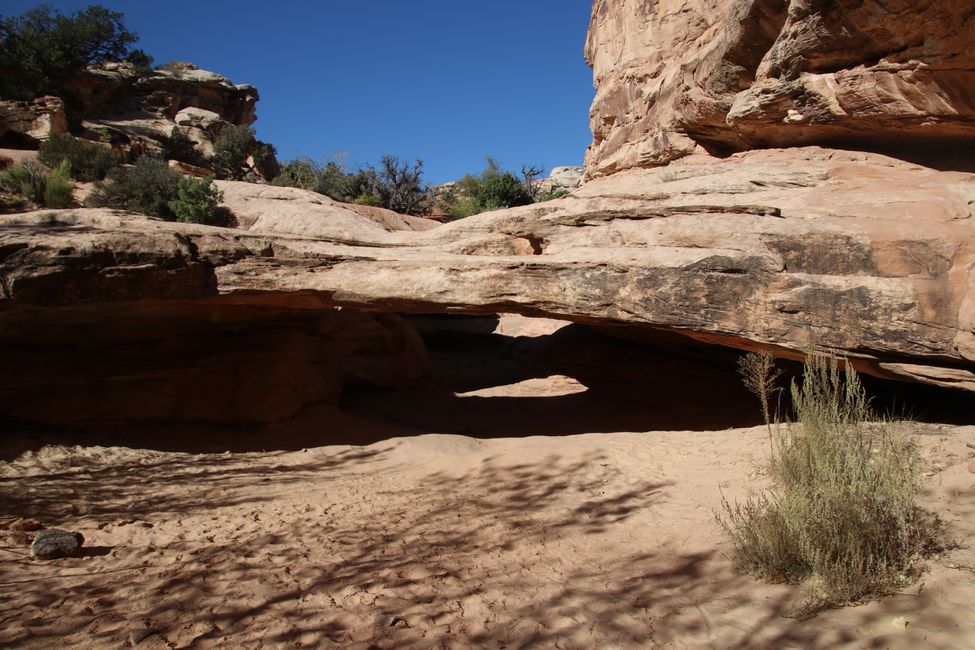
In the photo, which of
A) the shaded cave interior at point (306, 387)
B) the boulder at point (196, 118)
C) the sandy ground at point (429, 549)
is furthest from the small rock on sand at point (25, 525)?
the boulder at point (196, 118)

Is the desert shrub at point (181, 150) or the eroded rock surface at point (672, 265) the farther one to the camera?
the desert shrub at point (181, 150)

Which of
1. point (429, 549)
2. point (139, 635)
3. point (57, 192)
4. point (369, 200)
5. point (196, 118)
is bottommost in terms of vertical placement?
point (429, 549)

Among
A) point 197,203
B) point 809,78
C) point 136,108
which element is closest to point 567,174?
point 136,108

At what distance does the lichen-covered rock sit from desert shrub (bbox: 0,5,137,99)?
22254 mm

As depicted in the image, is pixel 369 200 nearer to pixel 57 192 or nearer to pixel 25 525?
pixel 57 192

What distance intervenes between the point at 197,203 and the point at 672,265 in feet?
31.7

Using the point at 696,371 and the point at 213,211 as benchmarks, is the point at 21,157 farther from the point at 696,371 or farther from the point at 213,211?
the point at 696,371

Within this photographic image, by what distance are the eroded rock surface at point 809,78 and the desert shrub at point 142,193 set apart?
1021 cm

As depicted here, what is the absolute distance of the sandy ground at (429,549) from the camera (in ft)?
8.41

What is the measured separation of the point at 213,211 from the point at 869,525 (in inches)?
452

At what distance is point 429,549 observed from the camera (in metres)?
3.71

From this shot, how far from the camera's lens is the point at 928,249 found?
4.48 metres

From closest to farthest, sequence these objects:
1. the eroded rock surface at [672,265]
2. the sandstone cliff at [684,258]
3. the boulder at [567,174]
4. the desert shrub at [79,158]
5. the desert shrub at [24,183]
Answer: the eroded rock surface at [672,265]
the sandstone cliff at [684,258]
the desert shrub at [24,183]
the desert shrub at [79,158]
the boulder at [567,174]

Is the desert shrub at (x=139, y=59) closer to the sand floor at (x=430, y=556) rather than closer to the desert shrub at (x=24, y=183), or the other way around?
the desert shrub at (x=24, y=183)
